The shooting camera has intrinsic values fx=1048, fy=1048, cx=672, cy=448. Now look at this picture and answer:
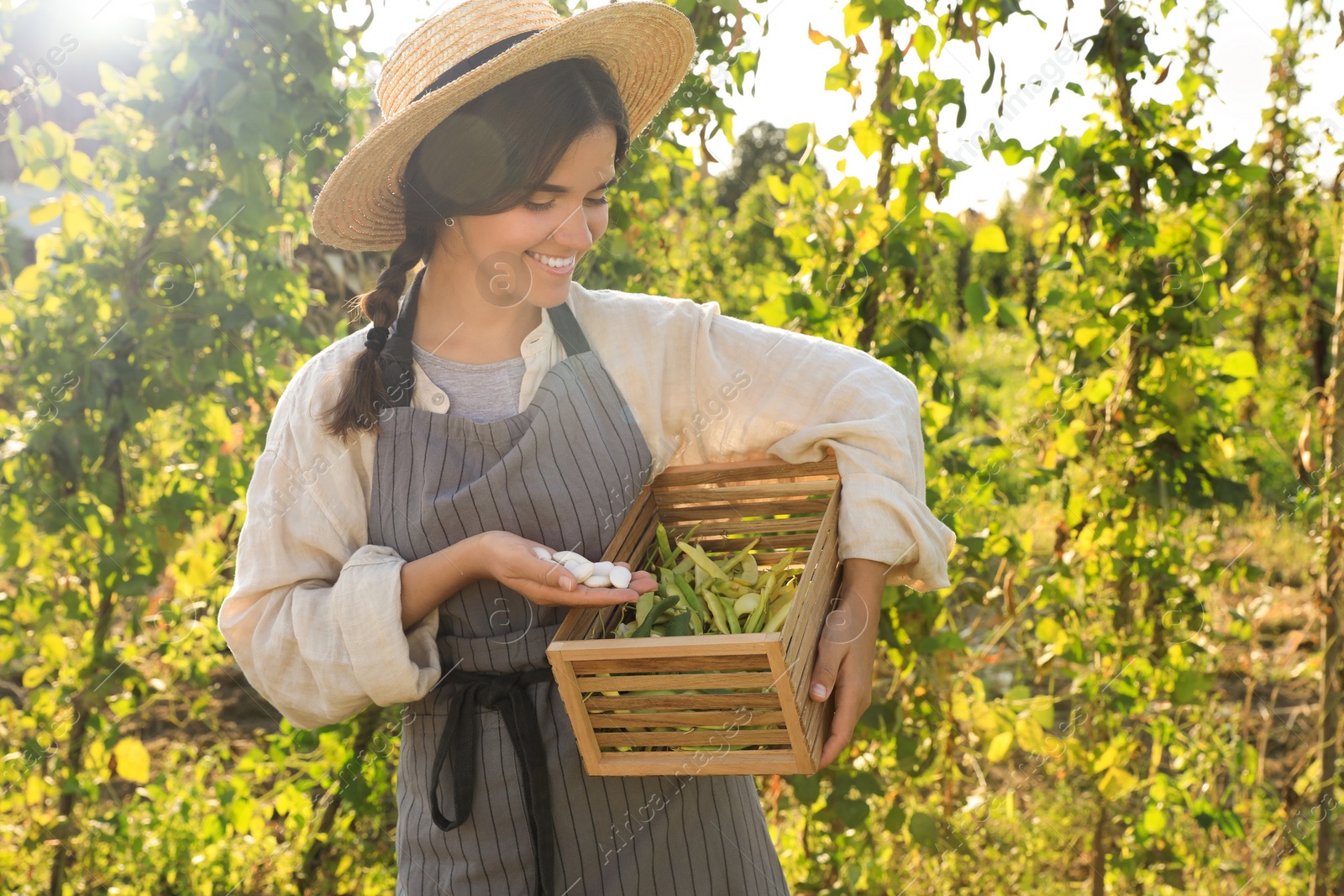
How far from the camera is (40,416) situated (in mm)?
2316

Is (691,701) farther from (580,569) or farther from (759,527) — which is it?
(759,527)

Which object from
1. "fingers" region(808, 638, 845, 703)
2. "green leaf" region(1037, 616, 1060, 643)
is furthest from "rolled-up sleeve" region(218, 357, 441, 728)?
"green leaf" region(1037, 616, 1060, 643)

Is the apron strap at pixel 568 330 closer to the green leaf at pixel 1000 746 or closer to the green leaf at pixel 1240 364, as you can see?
the green leaf at pixel 1000 746

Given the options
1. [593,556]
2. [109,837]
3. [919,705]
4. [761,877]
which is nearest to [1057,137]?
[919,705]

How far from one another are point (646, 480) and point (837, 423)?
0.95 feet

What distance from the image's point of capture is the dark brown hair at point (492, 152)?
1.29 m

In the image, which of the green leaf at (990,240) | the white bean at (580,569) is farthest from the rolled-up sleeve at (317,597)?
the green leaf at (990,240)

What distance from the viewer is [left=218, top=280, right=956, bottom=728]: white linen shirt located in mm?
1266

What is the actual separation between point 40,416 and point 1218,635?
2742 mm

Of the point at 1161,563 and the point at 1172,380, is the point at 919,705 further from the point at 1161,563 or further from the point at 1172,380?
the point at 1172,380

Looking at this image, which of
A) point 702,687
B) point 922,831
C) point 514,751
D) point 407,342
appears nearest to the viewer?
point 702,687

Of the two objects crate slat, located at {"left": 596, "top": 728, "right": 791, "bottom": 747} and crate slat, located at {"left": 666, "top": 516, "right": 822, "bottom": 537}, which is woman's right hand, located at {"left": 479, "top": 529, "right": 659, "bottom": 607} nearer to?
crate slat, located at {"left": 596, "top": 728, "right": 791, "bottom": 747}

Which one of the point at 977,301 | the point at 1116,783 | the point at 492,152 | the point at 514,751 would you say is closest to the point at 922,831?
the point at 1116,783

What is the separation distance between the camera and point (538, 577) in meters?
1.15
